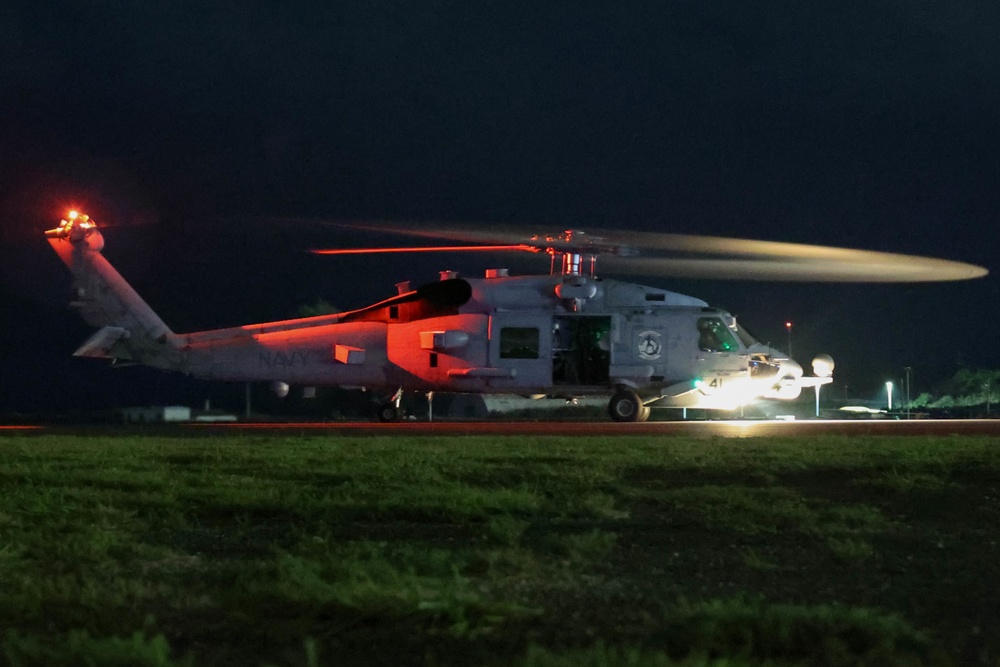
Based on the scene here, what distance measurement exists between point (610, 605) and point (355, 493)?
4650mm

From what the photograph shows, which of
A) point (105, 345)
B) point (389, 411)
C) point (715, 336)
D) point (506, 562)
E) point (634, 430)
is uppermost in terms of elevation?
point (715, 336)

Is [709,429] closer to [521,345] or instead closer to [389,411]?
[521,345]

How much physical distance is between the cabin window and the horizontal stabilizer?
896 cm

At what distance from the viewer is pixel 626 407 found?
24391 millimetres

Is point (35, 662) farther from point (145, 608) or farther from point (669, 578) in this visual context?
point (669, 578)

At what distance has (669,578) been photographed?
18.8 feet

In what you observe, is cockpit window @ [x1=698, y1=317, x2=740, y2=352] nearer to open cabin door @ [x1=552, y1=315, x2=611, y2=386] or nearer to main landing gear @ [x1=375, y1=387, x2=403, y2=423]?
open cabin door @ [x1=552, y1=315, x2=611, y2=386]

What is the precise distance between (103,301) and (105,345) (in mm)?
1242

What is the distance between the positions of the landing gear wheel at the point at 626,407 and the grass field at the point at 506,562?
40.1 ft

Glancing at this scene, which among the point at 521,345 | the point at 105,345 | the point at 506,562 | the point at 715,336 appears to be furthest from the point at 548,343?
the point at 506,562

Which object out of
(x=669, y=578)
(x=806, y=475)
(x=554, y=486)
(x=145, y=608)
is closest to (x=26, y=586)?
(x=145, y=608)

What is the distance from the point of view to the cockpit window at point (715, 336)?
24469 mm

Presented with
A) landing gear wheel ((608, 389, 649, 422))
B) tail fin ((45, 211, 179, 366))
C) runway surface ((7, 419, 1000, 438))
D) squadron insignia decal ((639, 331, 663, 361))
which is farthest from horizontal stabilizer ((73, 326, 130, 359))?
squadron insignia decal ((639, 331, 663, 361))

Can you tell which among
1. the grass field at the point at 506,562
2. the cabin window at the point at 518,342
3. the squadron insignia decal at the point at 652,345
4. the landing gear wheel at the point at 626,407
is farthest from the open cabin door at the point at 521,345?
the grass field at the point at 506,562
